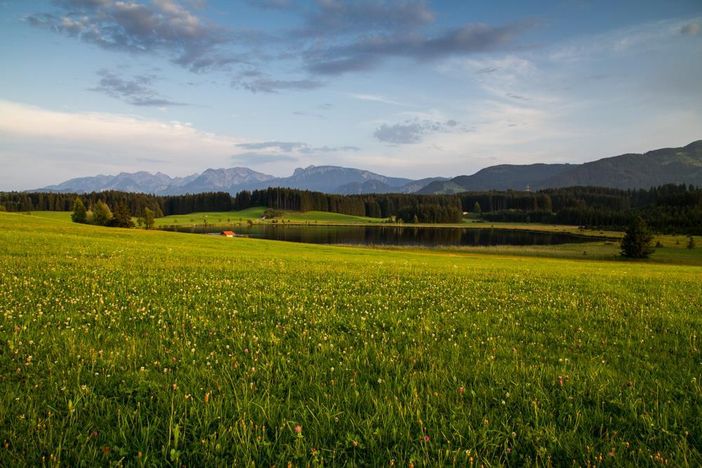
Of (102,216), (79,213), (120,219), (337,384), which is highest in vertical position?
(79,213)

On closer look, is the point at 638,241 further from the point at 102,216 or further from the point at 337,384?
the point at 102,216

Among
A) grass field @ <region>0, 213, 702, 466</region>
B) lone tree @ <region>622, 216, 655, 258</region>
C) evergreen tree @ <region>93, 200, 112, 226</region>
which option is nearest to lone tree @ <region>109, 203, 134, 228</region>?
evergreen tree @ <region>93, 200, 112, 226</region>

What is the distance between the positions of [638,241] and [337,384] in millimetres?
136171

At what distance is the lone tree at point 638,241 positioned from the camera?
4365 inches

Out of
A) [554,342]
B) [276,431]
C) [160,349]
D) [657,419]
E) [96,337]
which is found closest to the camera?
[276,431]

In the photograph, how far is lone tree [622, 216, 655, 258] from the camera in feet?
364

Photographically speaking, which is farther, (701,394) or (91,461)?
(701,394)

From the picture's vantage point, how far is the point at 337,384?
5383 millimetres

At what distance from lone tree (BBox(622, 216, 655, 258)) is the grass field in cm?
12531

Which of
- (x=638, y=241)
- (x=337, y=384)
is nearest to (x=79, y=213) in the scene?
(x=337, y=384)

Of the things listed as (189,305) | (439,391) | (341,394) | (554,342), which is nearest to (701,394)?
(554,342)

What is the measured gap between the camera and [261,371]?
574 centimetres

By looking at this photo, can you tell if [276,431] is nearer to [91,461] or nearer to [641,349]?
[91,461]

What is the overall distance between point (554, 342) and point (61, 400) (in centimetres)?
850
